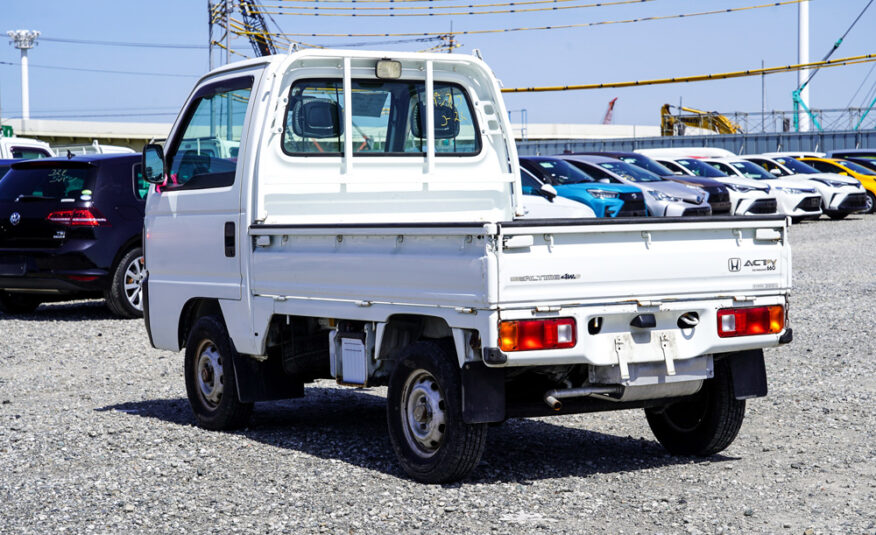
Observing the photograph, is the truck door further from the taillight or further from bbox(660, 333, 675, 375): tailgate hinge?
the taillight

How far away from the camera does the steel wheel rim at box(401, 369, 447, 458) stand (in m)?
6.01

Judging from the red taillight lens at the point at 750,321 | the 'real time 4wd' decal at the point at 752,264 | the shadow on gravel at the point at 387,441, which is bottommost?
the shadow on gravel at the point at 387,441

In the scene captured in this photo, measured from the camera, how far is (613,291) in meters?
5.77

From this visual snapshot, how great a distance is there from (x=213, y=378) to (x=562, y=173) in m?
13.9

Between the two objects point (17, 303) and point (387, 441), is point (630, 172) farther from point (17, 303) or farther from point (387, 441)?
point (387, 441)

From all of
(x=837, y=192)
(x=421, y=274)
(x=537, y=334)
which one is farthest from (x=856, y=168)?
(x=537, y=334)

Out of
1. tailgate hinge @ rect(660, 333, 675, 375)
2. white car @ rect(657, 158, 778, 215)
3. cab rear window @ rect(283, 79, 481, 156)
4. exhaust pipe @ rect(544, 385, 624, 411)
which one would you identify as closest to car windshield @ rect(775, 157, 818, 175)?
white car @ rect(657, 158, 778, 215)

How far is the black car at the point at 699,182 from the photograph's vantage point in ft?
79.2

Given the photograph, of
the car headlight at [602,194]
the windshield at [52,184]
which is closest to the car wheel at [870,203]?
the car headlight at [602,194]

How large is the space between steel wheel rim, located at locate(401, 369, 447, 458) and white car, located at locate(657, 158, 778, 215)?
60.4ft

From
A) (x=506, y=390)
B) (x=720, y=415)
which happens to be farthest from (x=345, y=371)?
(x=720, y=415)

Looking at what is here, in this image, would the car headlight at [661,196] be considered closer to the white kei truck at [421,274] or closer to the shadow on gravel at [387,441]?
the shadow on gravel at [387,441]

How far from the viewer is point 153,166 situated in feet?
27.0

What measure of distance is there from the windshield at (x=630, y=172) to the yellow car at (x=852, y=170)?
11955 mm
